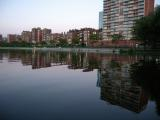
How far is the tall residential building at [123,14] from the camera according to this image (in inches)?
5098

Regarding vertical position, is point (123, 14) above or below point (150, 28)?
above

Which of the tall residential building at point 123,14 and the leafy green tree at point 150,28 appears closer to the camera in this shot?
the leafy green tree at point 150,28

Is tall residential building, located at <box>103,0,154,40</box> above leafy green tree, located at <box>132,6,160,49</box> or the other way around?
above

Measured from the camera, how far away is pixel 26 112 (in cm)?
880

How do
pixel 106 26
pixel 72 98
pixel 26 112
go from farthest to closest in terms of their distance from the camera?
pixel 106 26, pixel 72 98, pixel 26 112

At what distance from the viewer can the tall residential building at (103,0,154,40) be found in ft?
425

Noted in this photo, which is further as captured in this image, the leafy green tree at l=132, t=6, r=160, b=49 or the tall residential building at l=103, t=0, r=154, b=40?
the tall residential building at l=103, t=0, r=154, b=40

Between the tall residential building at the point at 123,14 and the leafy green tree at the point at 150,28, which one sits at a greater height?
the tall residential building at the point at 123,14

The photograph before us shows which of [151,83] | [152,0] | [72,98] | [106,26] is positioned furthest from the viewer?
[106,26]

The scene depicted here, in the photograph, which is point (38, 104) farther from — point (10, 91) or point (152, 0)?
point (152, 0)

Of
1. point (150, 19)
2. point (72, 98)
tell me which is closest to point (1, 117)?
point (72, 98)

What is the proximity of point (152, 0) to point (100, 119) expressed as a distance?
434ft

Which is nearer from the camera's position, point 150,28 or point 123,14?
point 150,28

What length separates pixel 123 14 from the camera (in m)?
140
